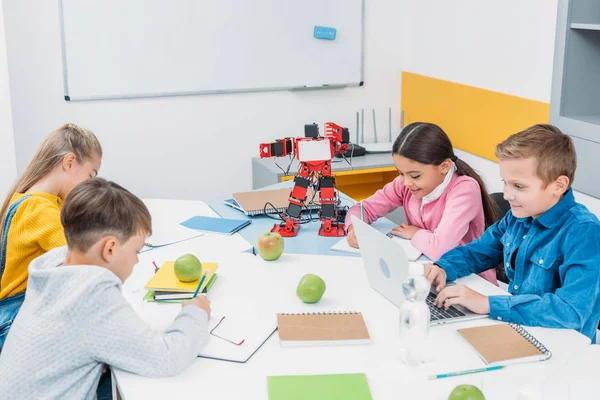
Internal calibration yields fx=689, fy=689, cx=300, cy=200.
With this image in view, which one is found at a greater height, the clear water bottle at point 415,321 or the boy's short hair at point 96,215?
the boy's short hair at point 96,215

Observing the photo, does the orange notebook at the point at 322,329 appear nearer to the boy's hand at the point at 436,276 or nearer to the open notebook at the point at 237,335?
the open notebook at the point at 237,335

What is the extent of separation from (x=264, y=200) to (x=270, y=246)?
2.17 feet

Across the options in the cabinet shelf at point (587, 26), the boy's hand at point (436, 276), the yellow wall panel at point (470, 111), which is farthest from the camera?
the yellow wall panel at point (470, 111)

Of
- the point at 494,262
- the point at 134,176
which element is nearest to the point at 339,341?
the point at 494,262

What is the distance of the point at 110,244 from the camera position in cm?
155

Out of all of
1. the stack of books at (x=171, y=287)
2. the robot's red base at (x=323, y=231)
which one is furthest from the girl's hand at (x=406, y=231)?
the stack of books at (x=171, y=287)

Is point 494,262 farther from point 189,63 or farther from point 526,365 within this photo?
point 189,63

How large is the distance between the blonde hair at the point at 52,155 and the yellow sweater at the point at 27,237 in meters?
0.12

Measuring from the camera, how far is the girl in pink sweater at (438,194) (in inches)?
89.7

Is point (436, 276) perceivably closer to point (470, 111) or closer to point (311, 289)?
point (311, 289)

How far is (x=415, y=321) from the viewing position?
1.54 metres

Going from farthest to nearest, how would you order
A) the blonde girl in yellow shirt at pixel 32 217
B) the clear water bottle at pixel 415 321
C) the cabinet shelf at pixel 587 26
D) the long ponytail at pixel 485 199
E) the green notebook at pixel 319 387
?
the cabinet shelf at pixel 587 26
the long ponytail at pixel 485 199
the blonde girl in yellow shirt at pixel 32 217
the clear water bottle at pixel 415 321
the green notebook at pixel 319 387

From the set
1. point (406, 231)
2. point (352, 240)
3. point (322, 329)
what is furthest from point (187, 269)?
point (406, 231)

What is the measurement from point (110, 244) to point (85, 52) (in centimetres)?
231
